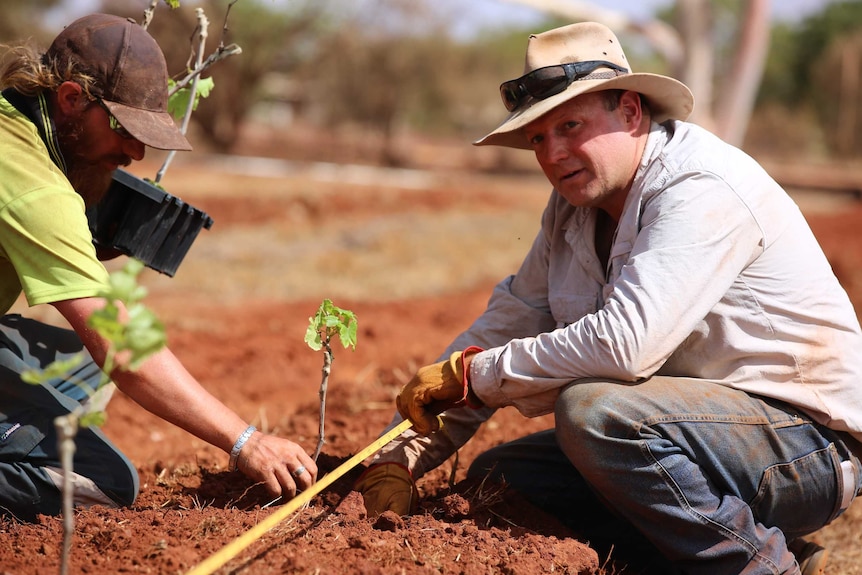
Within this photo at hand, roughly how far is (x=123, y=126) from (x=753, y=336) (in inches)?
78.5

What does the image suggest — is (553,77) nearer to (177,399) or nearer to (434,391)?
(434,391)

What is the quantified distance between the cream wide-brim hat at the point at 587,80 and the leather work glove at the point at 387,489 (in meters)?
A: 1.18

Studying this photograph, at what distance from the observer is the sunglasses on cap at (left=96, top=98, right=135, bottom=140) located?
266 centimetres

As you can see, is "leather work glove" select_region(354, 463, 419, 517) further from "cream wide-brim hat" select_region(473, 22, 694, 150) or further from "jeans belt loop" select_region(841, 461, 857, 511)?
"jeans belt loop" select_region(841, 461, 857, 511)

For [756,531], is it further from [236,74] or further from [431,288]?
[236,74]

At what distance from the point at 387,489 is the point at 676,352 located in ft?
3.39

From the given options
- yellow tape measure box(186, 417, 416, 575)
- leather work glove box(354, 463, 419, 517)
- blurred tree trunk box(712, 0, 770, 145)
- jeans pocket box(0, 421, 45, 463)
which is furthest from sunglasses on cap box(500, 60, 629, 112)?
blurred tree trunk box(712, 0, 770, 145)

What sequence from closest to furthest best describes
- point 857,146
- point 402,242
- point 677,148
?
point 677,148 < point 402,242 < point 857,146

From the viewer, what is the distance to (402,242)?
434 inches

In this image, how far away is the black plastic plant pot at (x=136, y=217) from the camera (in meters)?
3.29

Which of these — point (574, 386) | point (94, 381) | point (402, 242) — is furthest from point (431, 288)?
point (574, 386)

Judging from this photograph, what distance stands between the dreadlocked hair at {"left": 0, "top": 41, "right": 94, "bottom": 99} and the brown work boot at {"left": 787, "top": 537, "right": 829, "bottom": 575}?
8.92 feet

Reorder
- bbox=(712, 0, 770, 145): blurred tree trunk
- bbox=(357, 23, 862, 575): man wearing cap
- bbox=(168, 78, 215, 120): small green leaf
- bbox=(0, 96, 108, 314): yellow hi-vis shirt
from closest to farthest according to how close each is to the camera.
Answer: bbox=(0, 96, 108, 314): yellow hi-vis shirt < bbox=(357, 23, 862, 575): man wearing cap < bbox=(168, 78, 215, 120): small green leaf < bbox=(712, 0, 770, 145): blurred tree trunk

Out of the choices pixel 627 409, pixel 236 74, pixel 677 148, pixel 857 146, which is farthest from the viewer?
pixel 857 146
